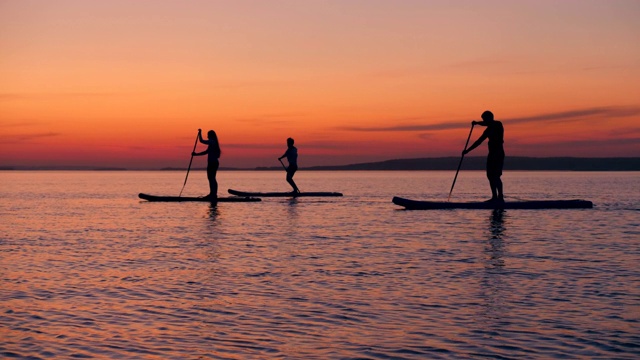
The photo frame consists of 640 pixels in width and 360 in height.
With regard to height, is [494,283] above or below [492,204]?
below

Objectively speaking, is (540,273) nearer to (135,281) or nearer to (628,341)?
(628,341)

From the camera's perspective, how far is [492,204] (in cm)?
2766

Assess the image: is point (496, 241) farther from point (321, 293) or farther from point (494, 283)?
point (321, 293)

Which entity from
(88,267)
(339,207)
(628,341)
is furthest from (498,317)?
(339,207)

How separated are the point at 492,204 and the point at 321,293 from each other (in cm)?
1749

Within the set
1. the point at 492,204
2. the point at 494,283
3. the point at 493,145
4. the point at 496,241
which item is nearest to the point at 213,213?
the point at 492,204

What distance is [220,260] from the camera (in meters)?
15.1

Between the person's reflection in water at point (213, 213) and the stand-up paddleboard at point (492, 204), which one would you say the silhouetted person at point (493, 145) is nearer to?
the stand-up paddleboard at point (492, 204)

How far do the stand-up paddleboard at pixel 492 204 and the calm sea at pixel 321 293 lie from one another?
5717 millimetres

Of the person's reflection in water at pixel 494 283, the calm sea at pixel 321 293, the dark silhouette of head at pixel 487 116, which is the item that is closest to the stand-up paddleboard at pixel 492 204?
the dark silhouette of head at pixel 487 116

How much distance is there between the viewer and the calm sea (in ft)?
26.6

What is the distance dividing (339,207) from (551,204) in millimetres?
9038

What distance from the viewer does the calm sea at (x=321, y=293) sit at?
8.09m

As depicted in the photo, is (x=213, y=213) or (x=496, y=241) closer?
(x=496, y=241)
